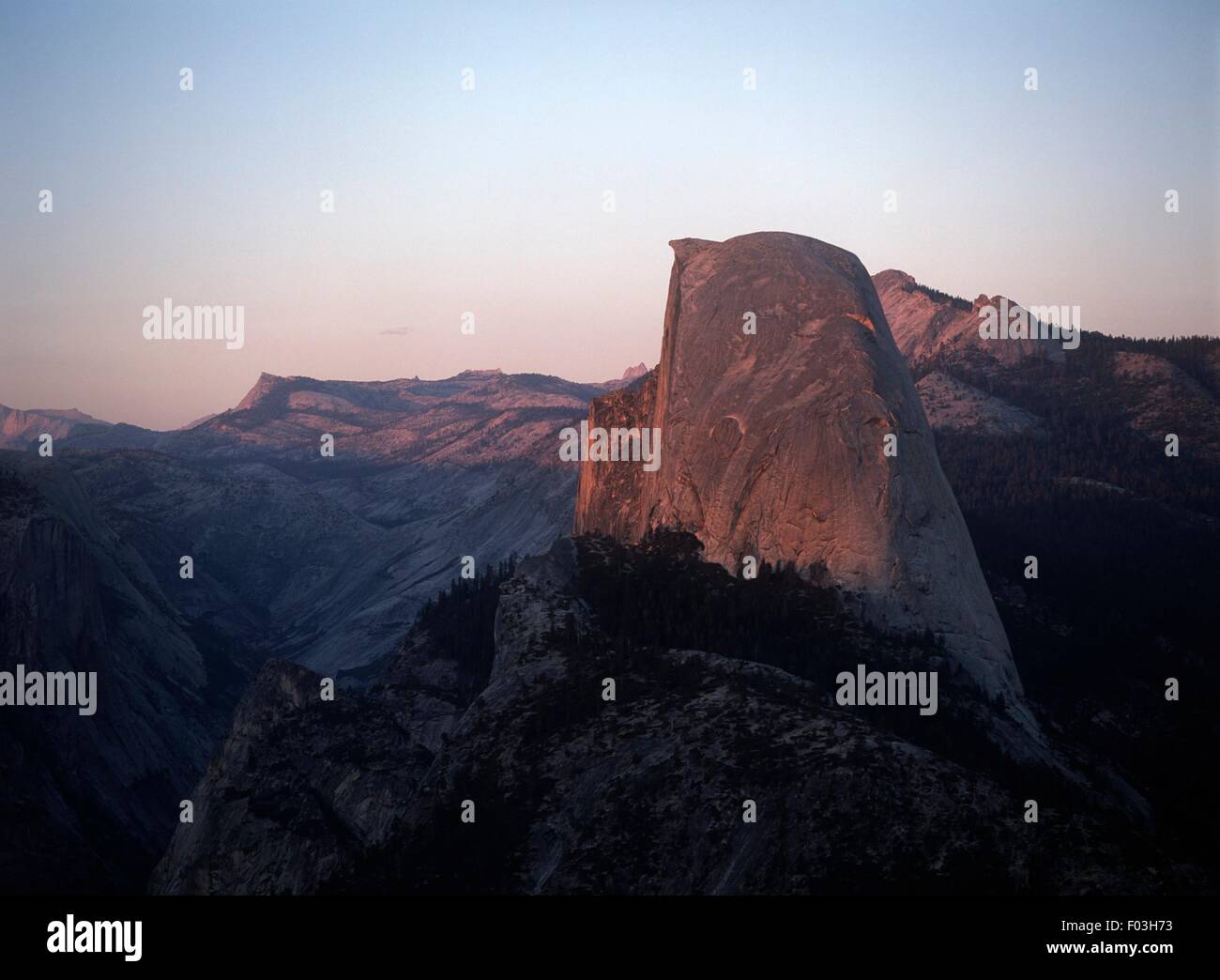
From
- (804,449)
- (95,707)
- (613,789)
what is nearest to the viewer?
(613,789)

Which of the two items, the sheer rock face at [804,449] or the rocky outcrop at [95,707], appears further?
the rocky outcrop at [95,707]

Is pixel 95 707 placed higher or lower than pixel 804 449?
lower

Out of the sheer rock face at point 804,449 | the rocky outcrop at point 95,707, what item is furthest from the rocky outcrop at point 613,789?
the rocky outcrop at point 95,707

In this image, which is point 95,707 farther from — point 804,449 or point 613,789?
point 613,789

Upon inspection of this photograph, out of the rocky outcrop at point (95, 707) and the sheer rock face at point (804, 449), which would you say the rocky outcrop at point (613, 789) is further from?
the rocky outcrop at point (95, 707)

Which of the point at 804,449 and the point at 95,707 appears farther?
the point at 95,707

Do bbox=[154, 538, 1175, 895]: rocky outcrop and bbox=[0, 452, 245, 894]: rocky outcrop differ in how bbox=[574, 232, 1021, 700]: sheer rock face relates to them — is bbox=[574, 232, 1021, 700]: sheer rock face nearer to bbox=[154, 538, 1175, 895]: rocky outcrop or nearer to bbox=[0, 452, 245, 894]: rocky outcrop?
bbox=[154, 538, 1175, 895]: rocky outcrop

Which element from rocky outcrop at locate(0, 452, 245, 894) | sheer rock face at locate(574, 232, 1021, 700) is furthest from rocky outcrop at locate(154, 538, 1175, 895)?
rocky outcrop at locate(0, 452, 245, 894)

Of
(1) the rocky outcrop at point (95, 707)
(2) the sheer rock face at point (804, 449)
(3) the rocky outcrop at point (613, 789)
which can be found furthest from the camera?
(1) the rocky outcrop at point (95, 707)

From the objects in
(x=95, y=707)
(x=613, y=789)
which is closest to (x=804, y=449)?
(x=613, y=789)

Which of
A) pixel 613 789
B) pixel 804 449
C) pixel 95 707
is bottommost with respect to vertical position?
pixel 95 707
